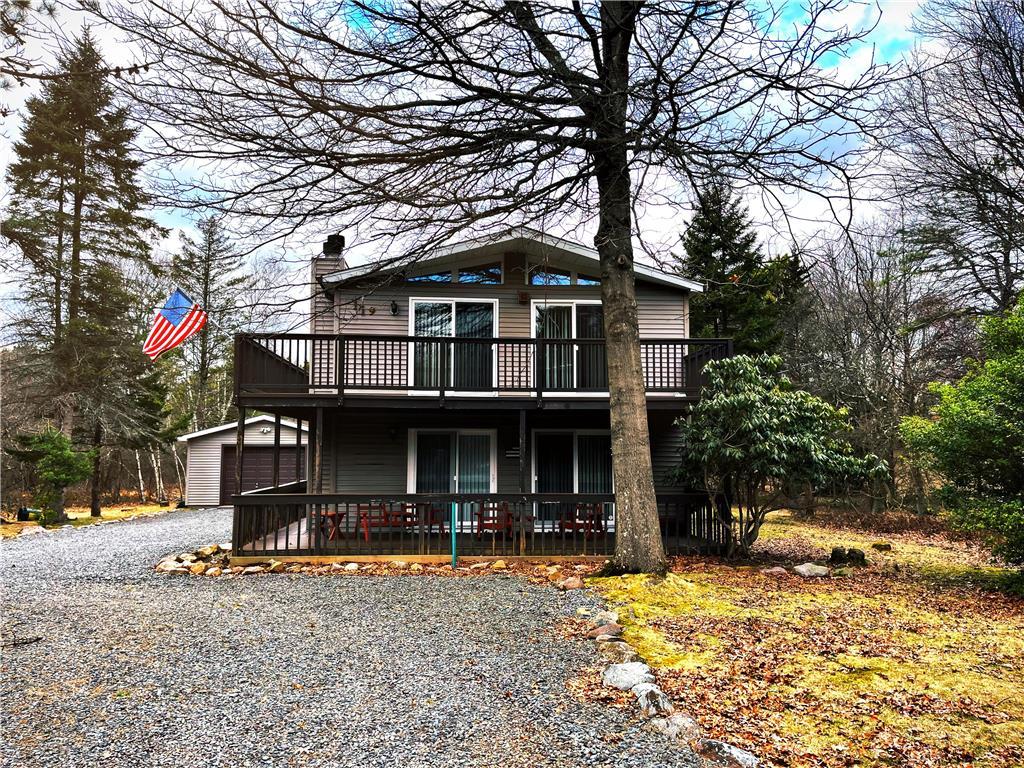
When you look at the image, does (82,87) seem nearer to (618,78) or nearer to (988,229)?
(618,78)

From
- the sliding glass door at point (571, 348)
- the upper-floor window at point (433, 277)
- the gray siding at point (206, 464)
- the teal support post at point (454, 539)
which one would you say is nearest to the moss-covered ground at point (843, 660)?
the teal support post at point (454, 539)

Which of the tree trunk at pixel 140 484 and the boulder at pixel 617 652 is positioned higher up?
the tree trunk at pixel 140 484

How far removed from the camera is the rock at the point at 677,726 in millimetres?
3590

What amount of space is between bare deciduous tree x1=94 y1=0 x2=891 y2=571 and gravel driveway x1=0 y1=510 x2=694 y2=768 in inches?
136

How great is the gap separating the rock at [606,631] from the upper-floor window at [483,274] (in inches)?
356

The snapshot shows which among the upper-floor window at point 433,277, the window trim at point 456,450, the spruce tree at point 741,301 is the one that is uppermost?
the spruce tree at point 741,301

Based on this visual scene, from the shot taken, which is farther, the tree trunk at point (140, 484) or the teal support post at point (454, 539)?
the tree trunk at point (140, 484)

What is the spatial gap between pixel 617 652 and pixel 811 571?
17.2 feet

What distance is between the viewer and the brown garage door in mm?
22500

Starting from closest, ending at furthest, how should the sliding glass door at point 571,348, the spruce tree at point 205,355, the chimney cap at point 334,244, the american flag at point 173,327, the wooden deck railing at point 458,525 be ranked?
the wooden deck railing at point 458,525 < the sliding glass door at point 571,348 < the american flag at point 173,327 < the chimney cap at point 334,244 < the spruce tree at point 205,355

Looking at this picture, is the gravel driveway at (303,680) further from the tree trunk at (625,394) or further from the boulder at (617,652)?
the tree trunk at (625,394)

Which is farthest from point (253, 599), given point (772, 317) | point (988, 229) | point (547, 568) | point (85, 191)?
point (772, 317)

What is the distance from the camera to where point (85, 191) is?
18344 millimetres

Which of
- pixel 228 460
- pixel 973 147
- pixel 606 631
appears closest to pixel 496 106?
pixel 606 631
